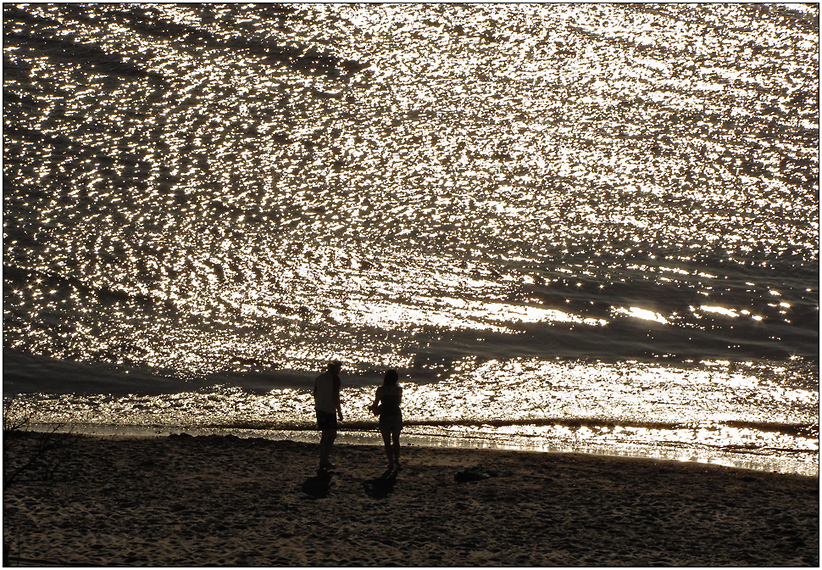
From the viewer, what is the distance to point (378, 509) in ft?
36.6

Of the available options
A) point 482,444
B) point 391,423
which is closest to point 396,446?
point 391,423

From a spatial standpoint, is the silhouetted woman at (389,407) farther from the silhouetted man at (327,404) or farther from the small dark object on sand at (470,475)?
the small dark object on sand at (470,475)

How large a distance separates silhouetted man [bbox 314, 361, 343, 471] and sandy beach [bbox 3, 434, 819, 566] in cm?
35

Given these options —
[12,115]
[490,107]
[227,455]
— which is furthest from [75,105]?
[227,455]

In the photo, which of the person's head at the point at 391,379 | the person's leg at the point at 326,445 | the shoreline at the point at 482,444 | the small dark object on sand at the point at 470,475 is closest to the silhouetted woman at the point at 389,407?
the person's head at the point at 391,379

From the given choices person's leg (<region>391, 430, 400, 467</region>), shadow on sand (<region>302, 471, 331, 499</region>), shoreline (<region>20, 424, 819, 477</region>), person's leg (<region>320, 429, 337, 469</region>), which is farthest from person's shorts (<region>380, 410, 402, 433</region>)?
shoreline (<region>20, 424, 819, 477</region>)

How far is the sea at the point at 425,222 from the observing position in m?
17.0

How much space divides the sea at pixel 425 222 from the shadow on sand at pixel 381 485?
8.61 ft

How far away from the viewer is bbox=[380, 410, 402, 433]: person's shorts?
12.8 metres

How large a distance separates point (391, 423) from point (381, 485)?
3.03ft

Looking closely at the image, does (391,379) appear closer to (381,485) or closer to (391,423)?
(391,423)

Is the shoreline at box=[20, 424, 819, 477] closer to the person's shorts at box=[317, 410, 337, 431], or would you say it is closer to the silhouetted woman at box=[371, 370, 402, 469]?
the silhouetted woman at box=[371, 370, 402, 469]

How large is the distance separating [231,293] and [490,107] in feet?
46.9

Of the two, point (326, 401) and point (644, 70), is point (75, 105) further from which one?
point (326, 401)
